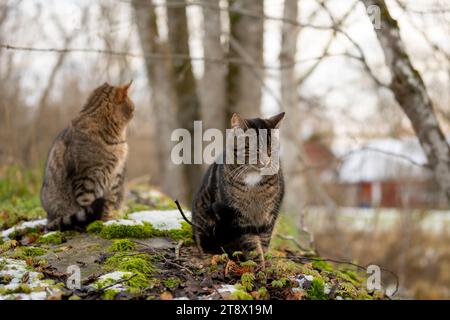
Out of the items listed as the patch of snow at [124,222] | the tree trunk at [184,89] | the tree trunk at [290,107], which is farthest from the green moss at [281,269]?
the tree trunk at [184,89]

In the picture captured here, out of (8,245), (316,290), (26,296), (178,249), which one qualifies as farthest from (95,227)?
(316,290)

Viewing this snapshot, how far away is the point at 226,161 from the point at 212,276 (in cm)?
93

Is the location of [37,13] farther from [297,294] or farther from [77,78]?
[297,294]

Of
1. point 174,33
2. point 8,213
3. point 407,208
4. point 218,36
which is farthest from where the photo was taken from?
point 407,208

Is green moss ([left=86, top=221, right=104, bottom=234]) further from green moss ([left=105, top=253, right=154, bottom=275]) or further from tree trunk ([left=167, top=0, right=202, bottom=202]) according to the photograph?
tree trunk ([left=167, top=0, right=202, bottom=202])

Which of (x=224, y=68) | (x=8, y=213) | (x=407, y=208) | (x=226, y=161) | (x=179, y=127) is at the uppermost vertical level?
(x=224, y=68)

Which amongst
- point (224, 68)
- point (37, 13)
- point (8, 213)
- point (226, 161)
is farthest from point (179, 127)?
point (226, 161)

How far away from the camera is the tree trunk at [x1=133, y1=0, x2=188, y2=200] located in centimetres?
1116

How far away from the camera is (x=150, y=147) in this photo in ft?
59.6

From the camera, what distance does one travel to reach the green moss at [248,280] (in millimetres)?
3469

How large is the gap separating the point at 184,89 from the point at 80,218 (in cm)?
748

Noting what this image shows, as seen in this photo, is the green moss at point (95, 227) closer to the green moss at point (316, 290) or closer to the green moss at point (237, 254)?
the green moss at point (237, 254)

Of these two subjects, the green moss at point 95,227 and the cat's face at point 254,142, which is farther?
the green moss at point 95,227

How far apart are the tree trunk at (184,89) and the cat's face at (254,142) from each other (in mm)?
7635
